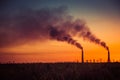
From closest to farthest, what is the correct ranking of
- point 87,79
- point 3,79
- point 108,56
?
1. point 87,79
2. point 3,79
3. point 108,56

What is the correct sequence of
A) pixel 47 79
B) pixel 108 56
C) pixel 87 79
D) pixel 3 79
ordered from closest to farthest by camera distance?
pixel 47 79 → pixel 87 79 → pixel 3 79 → pixel 108 56

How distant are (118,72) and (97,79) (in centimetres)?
401

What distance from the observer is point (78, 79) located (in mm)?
16625

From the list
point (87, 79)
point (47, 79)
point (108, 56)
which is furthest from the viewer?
point (108, 56)

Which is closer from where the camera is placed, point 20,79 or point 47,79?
point 47,79

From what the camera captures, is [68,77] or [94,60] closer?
[68,77]

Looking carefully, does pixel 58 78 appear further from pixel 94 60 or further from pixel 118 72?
pixel 94 60

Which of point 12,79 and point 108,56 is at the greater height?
point 108,56

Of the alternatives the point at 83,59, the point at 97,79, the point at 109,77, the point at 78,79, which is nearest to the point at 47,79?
the point at 78,79

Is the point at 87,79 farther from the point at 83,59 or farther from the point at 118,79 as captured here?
the point at 83,59

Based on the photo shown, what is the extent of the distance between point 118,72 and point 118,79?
3.16m

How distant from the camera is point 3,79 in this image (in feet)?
62.1

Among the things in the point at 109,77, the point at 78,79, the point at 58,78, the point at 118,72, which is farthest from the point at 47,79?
the point at 118,72

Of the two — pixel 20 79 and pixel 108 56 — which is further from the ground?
pixel 108 56
